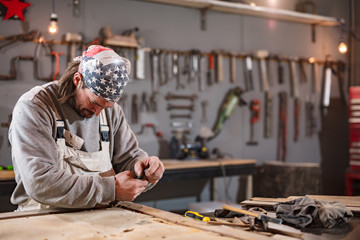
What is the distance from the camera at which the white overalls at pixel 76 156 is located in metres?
2.18

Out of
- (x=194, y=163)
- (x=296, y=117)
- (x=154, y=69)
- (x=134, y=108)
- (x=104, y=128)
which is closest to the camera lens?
(x=104, y=128)

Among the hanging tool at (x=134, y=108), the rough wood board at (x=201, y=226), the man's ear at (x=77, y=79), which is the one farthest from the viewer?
the hanging tool at (x=134, y=108)

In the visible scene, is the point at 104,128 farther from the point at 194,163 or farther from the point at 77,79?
the point at 194,163

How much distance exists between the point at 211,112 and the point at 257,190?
4.15ft

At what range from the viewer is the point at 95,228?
5.47 ft

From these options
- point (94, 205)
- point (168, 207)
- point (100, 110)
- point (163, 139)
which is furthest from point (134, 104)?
point (94, 205)

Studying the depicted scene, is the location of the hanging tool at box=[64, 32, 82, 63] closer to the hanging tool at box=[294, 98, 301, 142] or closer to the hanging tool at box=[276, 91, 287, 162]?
the hanging tool at box=[276, 91, 287, 162]

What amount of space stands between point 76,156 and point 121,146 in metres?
0.32

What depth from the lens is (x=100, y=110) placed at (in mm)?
2340

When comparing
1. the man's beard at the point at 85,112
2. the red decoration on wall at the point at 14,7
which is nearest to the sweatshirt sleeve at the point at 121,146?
the man's beard at the point at 85,112

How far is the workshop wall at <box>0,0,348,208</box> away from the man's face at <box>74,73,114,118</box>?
229 cm

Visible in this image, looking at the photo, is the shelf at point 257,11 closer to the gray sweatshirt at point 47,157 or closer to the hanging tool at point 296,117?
the hanging tool at point 296,117

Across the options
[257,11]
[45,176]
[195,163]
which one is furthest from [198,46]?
[45,176]

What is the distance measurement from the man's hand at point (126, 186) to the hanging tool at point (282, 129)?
4.33 m
